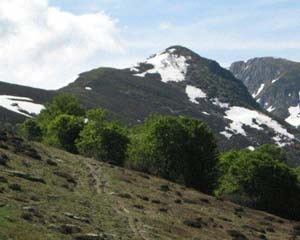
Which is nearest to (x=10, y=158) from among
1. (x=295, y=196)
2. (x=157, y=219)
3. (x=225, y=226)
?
(x=157, y=219)

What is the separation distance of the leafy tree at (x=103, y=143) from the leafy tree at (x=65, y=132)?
23.9 ft

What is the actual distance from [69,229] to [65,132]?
242 ft

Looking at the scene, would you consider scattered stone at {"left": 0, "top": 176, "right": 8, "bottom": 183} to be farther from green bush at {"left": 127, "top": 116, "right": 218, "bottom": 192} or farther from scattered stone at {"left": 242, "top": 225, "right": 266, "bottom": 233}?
green bush at {"left": 127, "top": 116, "right": 218, "bottom": 192}

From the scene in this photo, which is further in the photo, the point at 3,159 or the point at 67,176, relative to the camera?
the point at 67,176

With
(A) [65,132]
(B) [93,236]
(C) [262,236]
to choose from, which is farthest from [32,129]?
(B) [93,236]

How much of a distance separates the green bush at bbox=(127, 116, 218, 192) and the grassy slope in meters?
16.7

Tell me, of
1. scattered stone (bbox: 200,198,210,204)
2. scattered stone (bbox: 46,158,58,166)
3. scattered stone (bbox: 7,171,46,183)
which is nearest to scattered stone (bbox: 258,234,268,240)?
scattered stone (bbox: 200,198,210,204)

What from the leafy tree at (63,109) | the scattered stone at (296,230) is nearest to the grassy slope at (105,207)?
the scattered stone at (296,230)

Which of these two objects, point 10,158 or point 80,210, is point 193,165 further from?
point 80,210

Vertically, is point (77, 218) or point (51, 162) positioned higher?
point (51, 162)

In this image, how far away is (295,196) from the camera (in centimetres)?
8975

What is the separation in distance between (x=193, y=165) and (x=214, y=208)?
25.1 metres

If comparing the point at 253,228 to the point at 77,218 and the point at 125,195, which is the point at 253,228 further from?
the point at 77,218

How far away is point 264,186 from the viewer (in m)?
86.1
